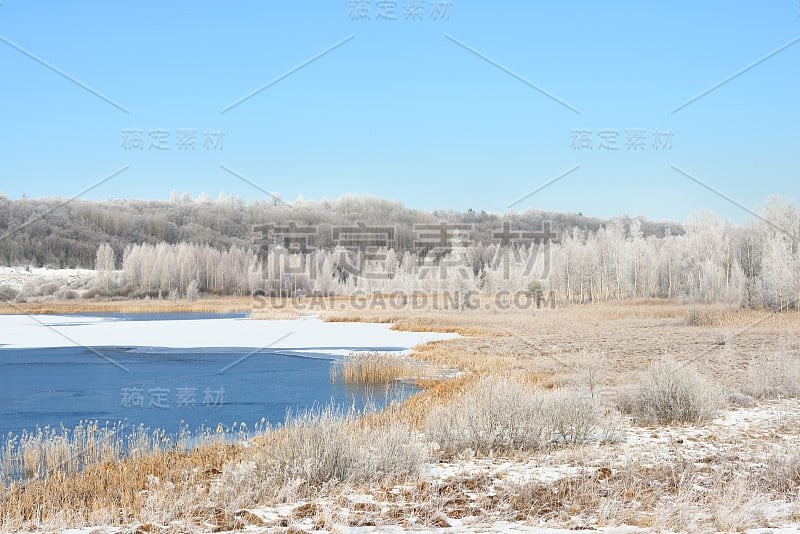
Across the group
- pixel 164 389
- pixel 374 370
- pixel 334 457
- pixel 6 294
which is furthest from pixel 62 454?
pixel 6 294

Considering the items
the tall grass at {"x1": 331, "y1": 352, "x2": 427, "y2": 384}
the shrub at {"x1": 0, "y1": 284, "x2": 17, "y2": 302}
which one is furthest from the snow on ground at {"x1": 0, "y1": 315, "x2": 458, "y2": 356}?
the shrub at {"x1": 0, "y1": 284, "x2": 17, "y2": 302}

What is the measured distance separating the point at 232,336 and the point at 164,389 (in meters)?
19.2

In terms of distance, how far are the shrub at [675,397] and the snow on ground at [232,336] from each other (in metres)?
16.4

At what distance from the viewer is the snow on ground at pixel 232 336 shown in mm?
32719

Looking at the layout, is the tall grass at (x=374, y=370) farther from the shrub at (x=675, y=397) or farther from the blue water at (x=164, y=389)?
the shrub at (x=675, y=397)

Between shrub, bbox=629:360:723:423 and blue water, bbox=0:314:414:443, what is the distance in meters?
6.72

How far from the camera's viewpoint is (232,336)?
38.8 metres

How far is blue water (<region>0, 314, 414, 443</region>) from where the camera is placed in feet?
51.2

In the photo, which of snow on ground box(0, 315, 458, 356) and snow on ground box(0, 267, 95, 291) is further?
snow on ground box(0, 267, 95, 291)

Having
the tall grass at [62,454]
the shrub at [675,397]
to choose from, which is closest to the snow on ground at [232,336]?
the shrub at [675,397]

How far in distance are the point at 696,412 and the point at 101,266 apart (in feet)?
395

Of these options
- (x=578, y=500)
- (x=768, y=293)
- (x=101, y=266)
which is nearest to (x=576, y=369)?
(x=578, y=500)

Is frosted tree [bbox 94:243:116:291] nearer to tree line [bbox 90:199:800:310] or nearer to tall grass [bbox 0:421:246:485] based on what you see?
tree line [bbox 90:199:800:310]

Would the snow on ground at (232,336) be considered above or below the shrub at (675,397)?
below
